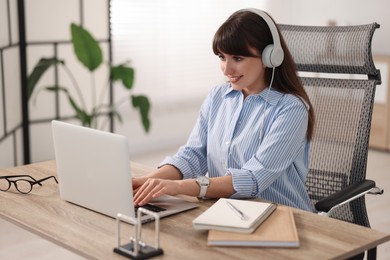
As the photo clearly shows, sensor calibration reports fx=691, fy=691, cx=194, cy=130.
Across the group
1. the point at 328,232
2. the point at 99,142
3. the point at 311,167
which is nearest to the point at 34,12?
the point at 311,167

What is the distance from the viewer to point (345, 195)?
216 centimetres

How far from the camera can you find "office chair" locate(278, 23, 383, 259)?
2441 millimetres

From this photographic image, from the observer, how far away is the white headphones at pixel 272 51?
2113 mm

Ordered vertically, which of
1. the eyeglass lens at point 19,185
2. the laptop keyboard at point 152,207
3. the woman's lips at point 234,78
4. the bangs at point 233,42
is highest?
the bangs at point 233,42

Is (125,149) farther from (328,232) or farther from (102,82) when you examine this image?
(102,82)

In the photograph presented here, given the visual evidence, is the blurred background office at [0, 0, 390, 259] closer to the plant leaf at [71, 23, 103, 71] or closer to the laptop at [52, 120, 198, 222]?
the plant leaf at [71, 23, 103, 71]

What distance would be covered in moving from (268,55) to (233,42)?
0.11m

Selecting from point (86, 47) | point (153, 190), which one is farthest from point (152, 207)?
point (86, 47)

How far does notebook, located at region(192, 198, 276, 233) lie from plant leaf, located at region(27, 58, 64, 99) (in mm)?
2778

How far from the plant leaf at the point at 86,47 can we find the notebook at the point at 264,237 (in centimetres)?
287

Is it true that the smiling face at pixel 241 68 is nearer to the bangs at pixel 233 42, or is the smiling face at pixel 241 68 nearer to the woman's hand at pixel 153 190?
the bangs at pixel 233 42

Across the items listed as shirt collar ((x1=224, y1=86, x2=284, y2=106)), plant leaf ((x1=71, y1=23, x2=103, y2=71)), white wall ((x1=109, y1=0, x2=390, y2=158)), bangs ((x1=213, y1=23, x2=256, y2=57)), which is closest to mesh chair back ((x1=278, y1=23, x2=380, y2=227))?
shirt collar ((x1=224, y1=86, x2=284, y2=106))

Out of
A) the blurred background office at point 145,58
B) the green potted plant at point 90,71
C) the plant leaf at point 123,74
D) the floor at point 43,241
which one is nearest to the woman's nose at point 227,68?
the floor at point 43,241

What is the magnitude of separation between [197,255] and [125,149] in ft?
1.06
